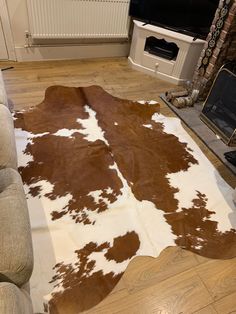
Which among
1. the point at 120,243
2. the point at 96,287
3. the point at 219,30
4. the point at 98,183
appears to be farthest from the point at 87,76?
the point at 96,287

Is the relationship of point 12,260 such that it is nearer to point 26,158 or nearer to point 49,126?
point 26,158

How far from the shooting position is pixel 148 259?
137 centimetres

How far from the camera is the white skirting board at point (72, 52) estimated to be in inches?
116

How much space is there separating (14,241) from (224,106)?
2.14 m

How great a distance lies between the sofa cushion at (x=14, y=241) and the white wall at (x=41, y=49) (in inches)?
95.6

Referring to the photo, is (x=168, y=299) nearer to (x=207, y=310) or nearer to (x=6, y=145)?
(x=207, y=310)

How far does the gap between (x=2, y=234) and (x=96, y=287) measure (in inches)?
24.1

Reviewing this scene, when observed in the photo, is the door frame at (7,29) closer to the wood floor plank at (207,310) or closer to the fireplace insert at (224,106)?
the fireplace insert at (224,106)

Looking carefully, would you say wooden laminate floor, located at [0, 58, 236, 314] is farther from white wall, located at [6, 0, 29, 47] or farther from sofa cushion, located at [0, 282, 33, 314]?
white wall, located at [6, 0, 29, 47]

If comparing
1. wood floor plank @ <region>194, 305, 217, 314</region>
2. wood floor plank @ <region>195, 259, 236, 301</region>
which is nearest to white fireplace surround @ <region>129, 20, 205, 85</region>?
wood floor plank @ <region>195, 259, 236, 301</region>

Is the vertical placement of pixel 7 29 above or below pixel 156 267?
above

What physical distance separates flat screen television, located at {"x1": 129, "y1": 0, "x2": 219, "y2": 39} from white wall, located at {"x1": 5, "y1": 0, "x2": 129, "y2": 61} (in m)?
0.59

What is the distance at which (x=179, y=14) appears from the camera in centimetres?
268

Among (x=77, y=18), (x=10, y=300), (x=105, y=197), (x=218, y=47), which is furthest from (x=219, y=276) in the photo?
(x=77, y=18)
